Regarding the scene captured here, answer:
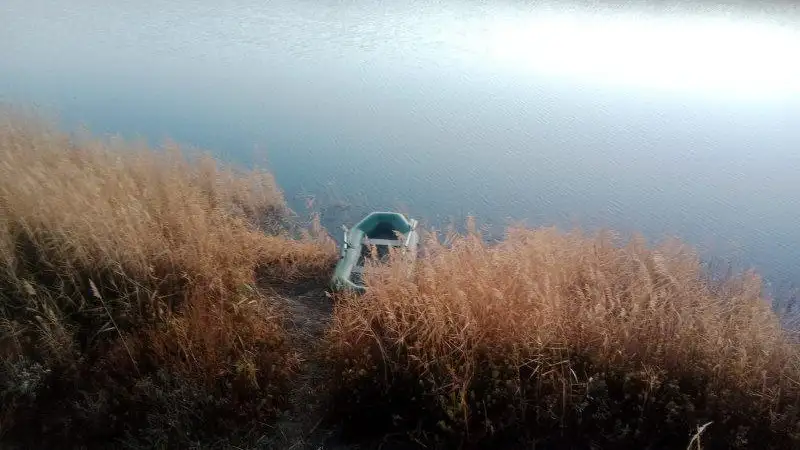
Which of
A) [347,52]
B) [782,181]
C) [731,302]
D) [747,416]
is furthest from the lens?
[347,52]

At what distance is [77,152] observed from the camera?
21.7ft

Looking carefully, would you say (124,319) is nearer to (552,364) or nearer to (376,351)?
(376,351)

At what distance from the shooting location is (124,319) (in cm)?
409

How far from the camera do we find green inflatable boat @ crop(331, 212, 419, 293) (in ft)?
18.2

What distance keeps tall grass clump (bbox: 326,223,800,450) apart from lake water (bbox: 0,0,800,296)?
411 cm

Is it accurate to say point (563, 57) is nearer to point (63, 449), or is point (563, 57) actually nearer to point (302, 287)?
point (302, 287)

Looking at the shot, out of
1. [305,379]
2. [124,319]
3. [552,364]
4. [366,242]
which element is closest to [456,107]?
[366,242]

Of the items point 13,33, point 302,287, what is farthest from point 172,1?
point 302,287

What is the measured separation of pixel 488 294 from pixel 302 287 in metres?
2.19

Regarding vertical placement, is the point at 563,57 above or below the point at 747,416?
above

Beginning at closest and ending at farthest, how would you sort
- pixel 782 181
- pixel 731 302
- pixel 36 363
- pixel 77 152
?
pixel 36 363, pixel 731 302, pixel 77 152, pixel 782 181

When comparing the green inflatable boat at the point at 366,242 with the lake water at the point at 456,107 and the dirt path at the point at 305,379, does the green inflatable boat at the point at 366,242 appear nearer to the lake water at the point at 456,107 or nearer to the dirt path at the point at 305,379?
the dirt path at the point at 305,379

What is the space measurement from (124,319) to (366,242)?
2729mm

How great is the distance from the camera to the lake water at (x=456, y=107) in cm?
881
